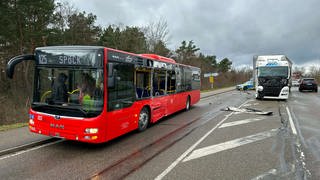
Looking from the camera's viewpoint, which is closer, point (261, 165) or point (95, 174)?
point (95, 174)

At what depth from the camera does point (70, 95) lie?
5.94m

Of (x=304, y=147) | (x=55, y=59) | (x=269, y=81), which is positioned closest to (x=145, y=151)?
(x=55, y=59)

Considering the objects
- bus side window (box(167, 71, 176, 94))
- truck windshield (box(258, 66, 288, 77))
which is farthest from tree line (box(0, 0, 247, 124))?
truck windshield (box(258, 66, 288, 77))

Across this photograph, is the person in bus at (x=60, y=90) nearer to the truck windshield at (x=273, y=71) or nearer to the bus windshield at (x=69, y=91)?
the bus windshield at (x=69, y=91)

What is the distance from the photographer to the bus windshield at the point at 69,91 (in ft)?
18.4

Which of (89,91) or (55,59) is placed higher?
(55,59)

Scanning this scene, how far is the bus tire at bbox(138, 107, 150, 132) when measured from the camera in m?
7.82

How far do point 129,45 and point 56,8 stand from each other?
10.0 meters

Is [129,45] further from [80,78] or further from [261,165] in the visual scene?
[261,165]

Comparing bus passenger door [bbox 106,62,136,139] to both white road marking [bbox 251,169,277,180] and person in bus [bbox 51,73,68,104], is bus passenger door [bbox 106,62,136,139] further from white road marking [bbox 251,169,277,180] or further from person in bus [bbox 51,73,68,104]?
white road marking [bbox 251,169,277,180]

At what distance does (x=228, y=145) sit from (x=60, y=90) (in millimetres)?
4648

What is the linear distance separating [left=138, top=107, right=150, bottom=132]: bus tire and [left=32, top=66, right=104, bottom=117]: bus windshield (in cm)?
243

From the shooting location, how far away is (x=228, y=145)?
20.7ft

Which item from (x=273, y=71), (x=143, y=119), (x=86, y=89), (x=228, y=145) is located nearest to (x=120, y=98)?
(x=86, y=89)
